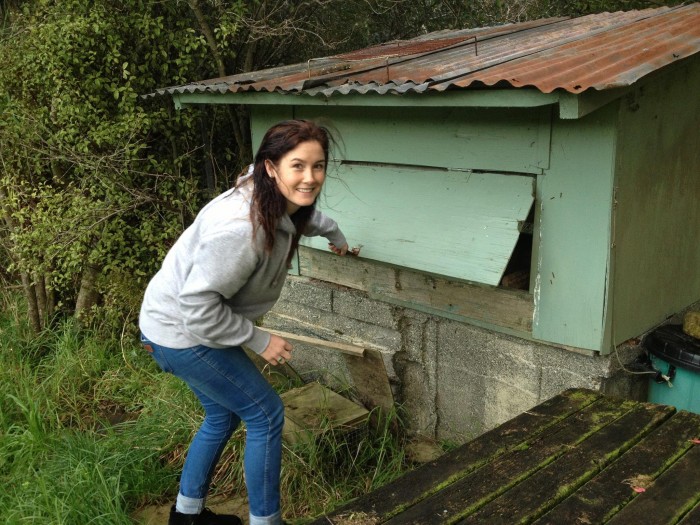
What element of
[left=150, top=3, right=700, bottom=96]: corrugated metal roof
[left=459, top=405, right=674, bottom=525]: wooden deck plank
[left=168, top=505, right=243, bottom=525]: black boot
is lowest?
[left=168, top=505, right=243, bottom=525]: black boot

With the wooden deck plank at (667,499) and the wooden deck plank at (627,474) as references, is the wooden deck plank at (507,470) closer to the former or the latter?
the wooden deck plank at (627,474)

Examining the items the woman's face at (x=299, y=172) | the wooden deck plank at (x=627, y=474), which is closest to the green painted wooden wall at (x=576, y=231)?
the wooden deck plank at (x=627, y=474)

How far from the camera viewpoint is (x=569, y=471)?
95.5 inches

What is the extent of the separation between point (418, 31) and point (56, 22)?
13.1ft

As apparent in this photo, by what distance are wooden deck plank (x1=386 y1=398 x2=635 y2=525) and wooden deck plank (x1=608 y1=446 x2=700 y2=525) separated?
356 mm

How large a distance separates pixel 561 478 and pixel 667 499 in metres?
0.33

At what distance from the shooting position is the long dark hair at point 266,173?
8.80ft

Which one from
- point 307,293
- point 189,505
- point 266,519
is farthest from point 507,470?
point 307,293

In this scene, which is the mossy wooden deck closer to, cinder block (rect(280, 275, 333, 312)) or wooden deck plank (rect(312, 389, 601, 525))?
wooden deck plank (rect(312, 389, 601, 525))

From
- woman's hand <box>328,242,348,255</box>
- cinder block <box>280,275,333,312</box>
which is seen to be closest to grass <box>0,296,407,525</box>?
cinder block <box>280,275,333,312</box>

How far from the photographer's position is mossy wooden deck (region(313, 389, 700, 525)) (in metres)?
2.18

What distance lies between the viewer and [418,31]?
8.02 metres

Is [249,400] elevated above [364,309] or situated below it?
above

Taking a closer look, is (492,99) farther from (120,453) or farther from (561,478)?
(120,453)
